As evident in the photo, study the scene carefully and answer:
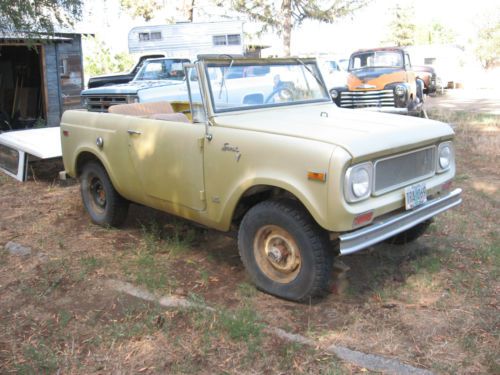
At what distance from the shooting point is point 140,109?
5.63 meters

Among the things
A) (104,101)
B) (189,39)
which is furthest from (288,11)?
(104,101)

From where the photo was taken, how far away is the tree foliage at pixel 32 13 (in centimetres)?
474

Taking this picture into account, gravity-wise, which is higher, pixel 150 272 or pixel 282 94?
pixel 282 94

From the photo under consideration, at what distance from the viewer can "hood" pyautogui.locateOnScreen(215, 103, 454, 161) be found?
3.45m

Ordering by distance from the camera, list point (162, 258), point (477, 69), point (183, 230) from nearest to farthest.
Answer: point (162, 258), point (183, 230), point (477, 69)

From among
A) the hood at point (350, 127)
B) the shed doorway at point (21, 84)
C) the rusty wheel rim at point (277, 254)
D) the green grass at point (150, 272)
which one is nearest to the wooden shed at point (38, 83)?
the shed doorway at point (21, 84)

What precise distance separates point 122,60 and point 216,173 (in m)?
25.9

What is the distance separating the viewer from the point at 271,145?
362 centimetres

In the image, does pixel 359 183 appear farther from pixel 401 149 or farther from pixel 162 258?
pixel 162 258


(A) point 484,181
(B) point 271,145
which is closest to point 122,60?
(A) point 484,181

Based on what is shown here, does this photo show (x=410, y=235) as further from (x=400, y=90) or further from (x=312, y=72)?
(x=400, y=90)

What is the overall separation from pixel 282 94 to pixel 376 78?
8830 mm

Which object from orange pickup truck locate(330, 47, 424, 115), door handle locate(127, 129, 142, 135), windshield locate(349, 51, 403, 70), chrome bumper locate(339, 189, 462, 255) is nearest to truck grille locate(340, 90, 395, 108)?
orange pickup truck locate(330, 47, 424, 115)

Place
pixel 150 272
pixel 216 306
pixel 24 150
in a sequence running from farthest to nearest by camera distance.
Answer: pixel 24 150 < pixel 150 272 < pixel 216 306
